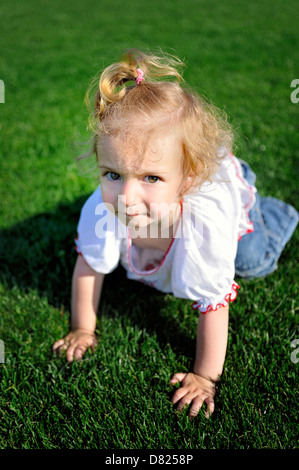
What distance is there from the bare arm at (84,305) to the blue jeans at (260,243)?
2.98 feet

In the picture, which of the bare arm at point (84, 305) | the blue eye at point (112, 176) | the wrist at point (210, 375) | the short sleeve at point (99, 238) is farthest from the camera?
the bare arm at point (84, 305)

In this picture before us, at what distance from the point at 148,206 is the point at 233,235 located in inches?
19.7

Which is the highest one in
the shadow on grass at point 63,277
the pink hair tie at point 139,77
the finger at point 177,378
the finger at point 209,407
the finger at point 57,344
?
the pink hair tie at point 139,77

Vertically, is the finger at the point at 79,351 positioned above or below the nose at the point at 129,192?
below

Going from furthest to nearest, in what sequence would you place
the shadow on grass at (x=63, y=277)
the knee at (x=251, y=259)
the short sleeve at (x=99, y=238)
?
the knee at (x=251, y=259)
the shadow on grass at (x=63, y=277)
the short sleeve at (x=99, y=238)

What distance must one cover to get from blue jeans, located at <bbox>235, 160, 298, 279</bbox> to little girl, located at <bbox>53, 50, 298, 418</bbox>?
0.44 ft

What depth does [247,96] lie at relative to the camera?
6.02m

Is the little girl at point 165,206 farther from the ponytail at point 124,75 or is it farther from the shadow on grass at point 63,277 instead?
the shadow on grass at point 63,277

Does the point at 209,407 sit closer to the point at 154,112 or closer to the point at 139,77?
the point at 154,112

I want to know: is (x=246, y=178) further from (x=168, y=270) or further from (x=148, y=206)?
(x=148, y=206)

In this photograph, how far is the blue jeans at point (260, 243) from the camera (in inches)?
111

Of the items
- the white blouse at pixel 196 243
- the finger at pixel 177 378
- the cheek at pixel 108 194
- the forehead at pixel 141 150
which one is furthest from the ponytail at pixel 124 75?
the finger at pixel 177 378

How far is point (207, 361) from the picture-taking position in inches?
86.0

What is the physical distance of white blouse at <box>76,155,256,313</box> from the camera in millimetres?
2131
